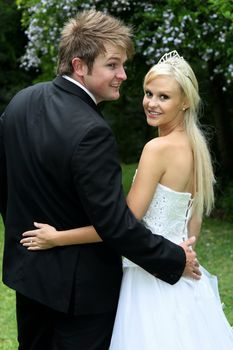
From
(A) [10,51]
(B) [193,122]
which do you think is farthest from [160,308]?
(A) [10,51]

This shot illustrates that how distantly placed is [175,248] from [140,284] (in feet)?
1.32

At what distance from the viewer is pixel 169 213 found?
3082 millimetres

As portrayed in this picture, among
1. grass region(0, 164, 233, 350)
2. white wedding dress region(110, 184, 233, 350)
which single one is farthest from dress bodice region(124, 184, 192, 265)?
grass region(0, 164, 233, 350)

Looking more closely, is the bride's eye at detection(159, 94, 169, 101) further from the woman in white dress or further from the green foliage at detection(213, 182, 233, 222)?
the green foliage at detection(213, 182, 233, 222)

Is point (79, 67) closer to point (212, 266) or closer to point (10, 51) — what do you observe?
point (212, 266)

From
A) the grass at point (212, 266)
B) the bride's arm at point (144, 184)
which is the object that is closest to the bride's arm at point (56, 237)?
the bride's arm at point (144, 184)

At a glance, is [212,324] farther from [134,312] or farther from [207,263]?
[207,263]

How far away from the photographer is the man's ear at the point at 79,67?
8.87 feet

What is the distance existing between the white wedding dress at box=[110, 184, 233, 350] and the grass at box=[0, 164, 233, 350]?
2153mm

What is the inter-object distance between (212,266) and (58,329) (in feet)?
14.7

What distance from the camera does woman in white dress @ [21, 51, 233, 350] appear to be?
2.99 m

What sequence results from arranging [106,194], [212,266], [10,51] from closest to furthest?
[106,194], [212,266], [10,51]

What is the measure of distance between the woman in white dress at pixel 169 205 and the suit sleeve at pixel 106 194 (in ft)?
1.13

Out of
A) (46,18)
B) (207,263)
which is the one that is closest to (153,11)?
(46,18)
